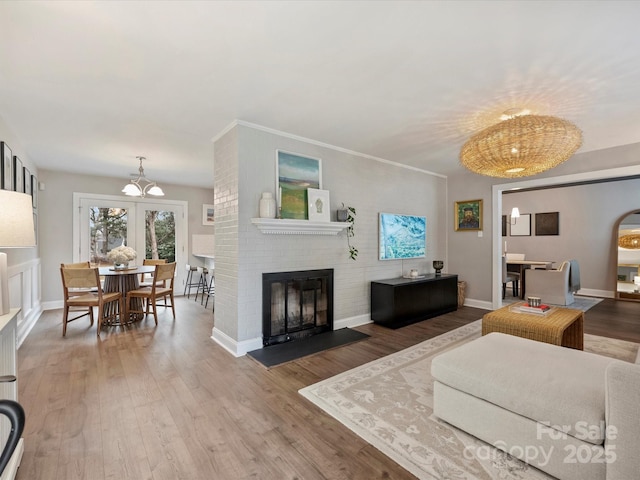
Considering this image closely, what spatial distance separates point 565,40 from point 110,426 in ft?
13.0

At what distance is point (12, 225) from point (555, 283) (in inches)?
285

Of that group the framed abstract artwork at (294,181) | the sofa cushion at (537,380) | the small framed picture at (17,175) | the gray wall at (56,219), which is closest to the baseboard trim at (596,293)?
the sofa cushion at (537,380)

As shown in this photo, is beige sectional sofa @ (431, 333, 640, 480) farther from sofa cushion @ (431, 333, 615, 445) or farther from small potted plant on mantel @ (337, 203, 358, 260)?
small potted plant on mantel @ (337, 203, 358, 260)

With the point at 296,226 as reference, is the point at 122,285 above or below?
below

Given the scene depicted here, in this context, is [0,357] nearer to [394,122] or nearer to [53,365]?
[53,365]

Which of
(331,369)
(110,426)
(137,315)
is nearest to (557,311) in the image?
(331,369)

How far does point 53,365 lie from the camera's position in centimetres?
293

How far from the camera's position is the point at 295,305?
12.1 ft

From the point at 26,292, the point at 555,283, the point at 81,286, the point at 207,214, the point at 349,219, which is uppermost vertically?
the point at 207,214

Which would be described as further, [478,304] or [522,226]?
[522,226]

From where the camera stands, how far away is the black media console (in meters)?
4.18

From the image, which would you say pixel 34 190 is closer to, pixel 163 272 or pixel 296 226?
pixel 163 272

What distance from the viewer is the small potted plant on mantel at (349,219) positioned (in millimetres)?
4039

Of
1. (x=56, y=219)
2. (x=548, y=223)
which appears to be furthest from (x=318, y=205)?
(x=548, y=223)
